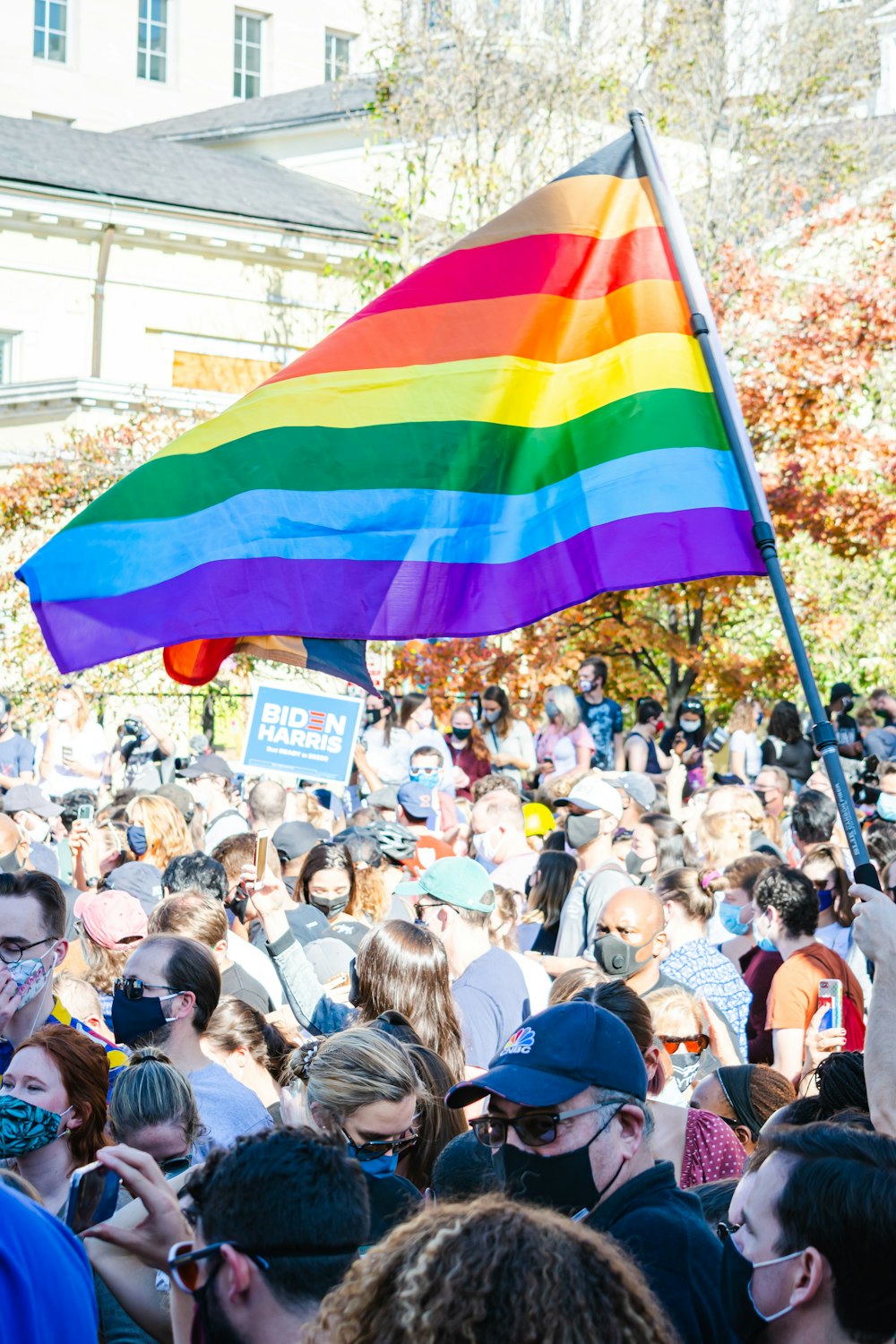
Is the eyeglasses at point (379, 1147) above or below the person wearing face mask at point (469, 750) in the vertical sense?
below

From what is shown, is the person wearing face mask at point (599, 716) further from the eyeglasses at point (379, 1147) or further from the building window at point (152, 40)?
the building window at point (152, 40)

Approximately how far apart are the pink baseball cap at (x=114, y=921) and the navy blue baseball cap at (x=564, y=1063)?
3.24 m

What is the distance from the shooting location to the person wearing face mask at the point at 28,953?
4879 millimetres

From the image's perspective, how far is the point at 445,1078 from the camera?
448 centimetres

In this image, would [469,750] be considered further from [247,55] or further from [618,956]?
[247,55]

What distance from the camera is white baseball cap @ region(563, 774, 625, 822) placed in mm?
9531

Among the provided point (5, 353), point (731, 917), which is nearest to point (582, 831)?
point (731, 917)

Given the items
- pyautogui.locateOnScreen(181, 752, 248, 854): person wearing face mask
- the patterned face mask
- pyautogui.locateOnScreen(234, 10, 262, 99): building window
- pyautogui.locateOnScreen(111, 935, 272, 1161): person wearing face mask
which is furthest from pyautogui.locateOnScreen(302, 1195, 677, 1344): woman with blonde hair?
pyautogui.locateOnScreen(234, 10, 262, 99): building window

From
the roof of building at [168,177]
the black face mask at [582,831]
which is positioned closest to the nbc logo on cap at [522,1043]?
the black face mask at [582,831]

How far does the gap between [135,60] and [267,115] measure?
10.4m

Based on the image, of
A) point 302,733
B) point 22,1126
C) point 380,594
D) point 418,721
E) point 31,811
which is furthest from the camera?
point 418,721

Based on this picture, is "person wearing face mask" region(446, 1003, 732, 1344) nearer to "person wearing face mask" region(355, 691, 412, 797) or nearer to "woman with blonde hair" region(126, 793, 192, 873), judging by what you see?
"woman with blonde hair" region(126, 793, 192, 873)

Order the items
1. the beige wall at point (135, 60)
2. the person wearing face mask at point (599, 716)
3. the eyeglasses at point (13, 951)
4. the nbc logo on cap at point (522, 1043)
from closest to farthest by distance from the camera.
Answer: the nbc logo on cap at point (522, 1043)
the eyeglasses at point (13, 951)
the person wearing face mask at point (599, 716)
the beige wall at point (135, 60)

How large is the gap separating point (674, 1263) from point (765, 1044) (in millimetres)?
3602
